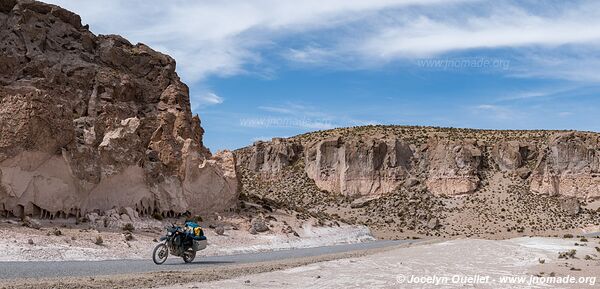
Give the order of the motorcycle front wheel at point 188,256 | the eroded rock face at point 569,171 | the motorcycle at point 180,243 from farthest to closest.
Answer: the eroded rock face at point 569,171 < the motorcycle front wheel at point 188,256 < the motorcycle at point 180,243

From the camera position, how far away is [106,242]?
79.8 ft

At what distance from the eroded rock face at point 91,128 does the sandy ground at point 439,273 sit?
13422 mm

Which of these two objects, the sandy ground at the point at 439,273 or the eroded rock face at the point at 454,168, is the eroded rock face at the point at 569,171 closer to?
the eroded rock face at the point at 454,168

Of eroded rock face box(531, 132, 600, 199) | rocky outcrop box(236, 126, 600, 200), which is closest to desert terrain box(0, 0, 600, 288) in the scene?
eroded rock face box(531, 132, 600, 199)

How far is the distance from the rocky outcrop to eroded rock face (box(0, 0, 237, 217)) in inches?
1640

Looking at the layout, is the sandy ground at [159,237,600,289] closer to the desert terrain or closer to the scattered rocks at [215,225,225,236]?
the desert terrain

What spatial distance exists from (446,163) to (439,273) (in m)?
62.1

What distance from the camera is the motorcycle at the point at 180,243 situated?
803 inches

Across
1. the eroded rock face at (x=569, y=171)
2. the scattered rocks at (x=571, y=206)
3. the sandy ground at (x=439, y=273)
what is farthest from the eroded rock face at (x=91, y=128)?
the eroded rock face at (x=569, y=171)

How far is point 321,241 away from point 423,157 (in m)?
46.4

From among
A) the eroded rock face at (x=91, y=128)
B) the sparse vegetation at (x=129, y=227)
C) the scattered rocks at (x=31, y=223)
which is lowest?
the sparse vegetation at (x=129, y=227)

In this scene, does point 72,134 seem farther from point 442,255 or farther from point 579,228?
point 579,228

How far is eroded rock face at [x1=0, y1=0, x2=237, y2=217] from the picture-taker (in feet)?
80.9

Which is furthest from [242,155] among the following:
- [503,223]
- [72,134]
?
[72,134]
